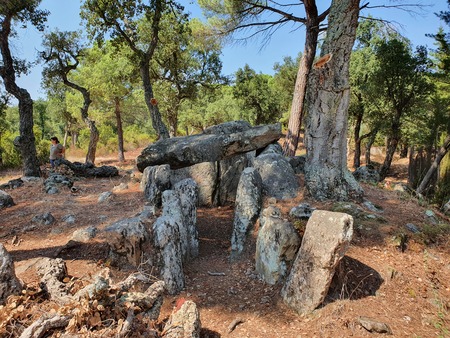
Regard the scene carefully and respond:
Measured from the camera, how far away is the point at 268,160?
6.46 metres

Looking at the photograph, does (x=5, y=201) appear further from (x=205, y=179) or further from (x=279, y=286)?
(x=279, y=286)

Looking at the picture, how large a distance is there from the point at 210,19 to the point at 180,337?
9887 mm

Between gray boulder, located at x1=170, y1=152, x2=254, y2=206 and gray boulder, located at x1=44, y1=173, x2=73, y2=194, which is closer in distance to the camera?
gray boulder, located at x1=170, y1=152, x2=254, y2=206

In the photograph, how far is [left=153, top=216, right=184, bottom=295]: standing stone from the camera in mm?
3969

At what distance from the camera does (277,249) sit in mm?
4070

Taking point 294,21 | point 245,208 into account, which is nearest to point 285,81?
point 294,21

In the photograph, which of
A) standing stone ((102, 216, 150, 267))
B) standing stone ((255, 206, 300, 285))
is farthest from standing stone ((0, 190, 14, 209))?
standing stone ((255, 206, 300, 285))

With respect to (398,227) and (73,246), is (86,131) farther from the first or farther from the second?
(398,227)

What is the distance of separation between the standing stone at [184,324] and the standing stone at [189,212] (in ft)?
5.78

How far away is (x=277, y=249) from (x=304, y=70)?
654cm

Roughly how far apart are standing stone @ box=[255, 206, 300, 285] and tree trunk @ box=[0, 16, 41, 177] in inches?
370

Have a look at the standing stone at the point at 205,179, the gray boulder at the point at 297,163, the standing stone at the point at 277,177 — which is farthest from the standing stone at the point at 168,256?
the gray boulder at the point at 297,163

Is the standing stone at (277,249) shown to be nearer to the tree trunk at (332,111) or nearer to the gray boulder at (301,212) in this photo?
the gray boulder at (301,212)

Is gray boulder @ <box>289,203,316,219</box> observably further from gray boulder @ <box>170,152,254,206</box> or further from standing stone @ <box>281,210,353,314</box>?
gray boulder @ <box>170,152,254,206</box>
